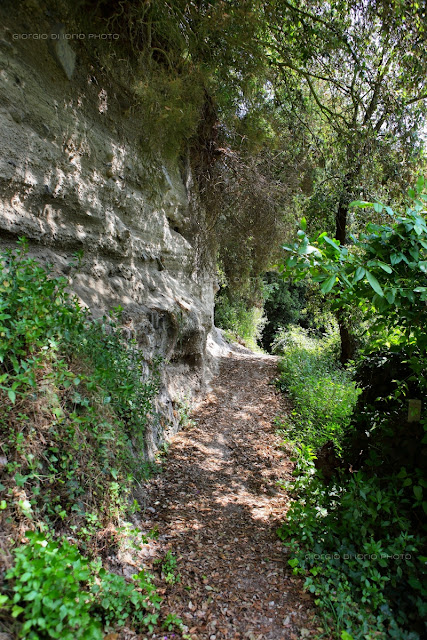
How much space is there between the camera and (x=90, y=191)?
175 inches

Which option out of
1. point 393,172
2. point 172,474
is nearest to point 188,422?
point 172,474

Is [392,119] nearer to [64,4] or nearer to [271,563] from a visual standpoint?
[64,4]

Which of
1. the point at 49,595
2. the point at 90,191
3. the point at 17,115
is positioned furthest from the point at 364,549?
the point at 17,115

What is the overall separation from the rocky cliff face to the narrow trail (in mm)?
657

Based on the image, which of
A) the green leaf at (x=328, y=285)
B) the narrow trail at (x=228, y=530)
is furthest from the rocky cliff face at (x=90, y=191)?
the green leaf at (x=328, y=285)

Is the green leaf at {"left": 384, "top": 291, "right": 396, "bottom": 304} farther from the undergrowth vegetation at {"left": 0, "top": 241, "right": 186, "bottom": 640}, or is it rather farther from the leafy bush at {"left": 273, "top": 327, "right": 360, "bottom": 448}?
the undergrowth vegetation at {"left": 0, "top": 241, "right": 186, "bottom": 640}

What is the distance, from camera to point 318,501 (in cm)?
334

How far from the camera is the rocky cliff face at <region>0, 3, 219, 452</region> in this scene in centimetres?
362

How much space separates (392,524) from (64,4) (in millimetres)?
6142

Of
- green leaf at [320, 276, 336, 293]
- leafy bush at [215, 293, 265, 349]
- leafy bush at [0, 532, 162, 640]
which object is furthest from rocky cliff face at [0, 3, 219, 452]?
leafy bush at [215, 293, 265, 349]

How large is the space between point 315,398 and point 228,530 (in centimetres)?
369

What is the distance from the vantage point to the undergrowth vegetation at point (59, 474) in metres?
1.75

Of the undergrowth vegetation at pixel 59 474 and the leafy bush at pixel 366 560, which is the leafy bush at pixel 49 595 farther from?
the leafy bush at pixel 366 560

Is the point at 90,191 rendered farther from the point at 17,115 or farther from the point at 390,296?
the point at 390,296
